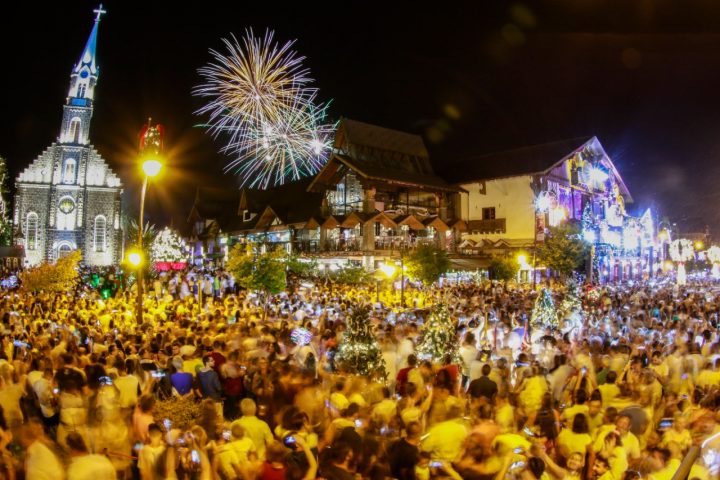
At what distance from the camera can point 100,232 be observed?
2110 inches

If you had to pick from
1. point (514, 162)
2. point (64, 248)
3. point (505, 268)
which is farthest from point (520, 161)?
point (64, 248)

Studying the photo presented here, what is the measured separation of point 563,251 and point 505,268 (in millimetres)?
4353

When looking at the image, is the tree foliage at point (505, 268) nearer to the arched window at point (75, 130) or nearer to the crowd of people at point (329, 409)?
the crowd of people at point (329, 409)

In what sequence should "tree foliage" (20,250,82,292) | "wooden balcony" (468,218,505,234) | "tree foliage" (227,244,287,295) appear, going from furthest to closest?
"wooden balcony" (468,218,505,234) → "tree foliage" (20,250,82,292) → "tree foliage" (227,244,287,295)

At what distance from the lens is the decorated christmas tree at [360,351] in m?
8.95

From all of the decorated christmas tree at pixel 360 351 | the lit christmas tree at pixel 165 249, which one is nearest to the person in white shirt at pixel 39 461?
the decorated christmas tree at pixel 360 351

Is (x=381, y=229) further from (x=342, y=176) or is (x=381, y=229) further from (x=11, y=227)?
(x=11, y=227)

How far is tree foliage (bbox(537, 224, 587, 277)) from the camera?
34594mm

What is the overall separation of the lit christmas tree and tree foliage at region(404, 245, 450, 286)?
47.2ft

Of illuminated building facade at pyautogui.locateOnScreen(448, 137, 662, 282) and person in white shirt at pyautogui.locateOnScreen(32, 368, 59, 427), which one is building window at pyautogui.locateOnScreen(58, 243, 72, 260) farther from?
person in white shirt at pyautogui.locateOnScreen(32, 368, 59, 427)

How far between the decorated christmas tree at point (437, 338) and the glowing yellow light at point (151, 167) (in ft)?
21.9

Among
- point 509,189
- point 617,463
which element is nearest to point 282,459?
point 617,463

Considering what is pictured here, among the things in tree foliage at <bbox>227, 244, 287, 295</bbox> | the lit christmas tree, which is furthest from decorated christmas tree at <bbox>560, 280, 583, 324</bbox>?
the lit christmas tree

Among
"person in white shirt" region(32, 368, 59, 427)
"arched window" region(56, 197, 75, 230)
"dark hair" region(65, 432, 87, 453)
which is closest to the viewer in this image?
"dark hair" region(65, 432, 87, 453)
